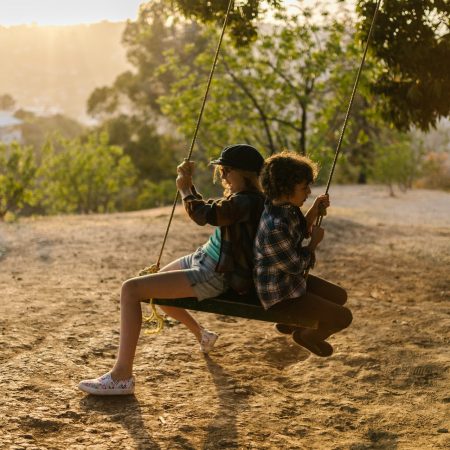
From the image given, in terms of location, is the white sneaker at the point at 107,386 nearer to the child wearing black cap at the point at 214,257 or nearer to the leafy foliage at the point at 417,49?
the child wearing black cap at the point at 214,257

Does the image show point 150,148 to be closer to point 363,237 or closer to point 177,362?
point 363,237

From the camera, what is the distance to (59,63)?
146 metres

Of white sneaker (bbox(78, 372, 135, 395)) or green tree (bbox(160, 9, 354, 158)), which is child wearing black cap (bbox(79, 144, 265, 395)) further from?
green tree (bbox(160, 9, 354, 158))

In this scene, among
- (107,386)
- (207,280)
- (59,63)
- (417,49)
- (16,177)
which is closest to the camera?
(207,280)

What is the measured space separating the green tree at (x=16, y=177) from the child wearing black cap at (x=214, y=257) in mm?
11934

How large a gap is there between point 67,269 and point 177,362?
3524 millimetres

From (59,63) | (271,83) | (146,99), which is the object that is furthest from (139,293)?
(59,63)

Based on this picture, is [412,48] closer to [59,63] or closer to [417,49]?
[417,49]

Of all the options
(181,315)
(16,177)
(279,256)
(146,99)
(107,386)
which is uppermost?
(146,99)

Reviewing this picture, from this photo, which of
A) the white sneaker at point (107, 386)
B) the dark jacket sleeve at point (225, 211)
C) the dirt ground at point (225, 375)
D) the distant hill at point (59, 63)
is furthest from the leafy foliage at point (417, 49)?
the distant hill at point (59, 63)

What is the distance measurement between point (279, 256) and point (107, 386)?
119 centimetres

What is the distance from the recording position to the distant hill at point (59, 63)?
A: 12950 centimetres

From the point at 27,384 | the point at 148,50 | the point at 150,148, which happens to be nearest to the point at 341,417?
the point at 27,384

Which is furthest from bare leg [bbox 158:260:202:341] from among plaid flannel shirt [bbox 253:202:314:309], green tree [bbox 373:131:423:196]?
green tree [bbox 373:131:423:196]
